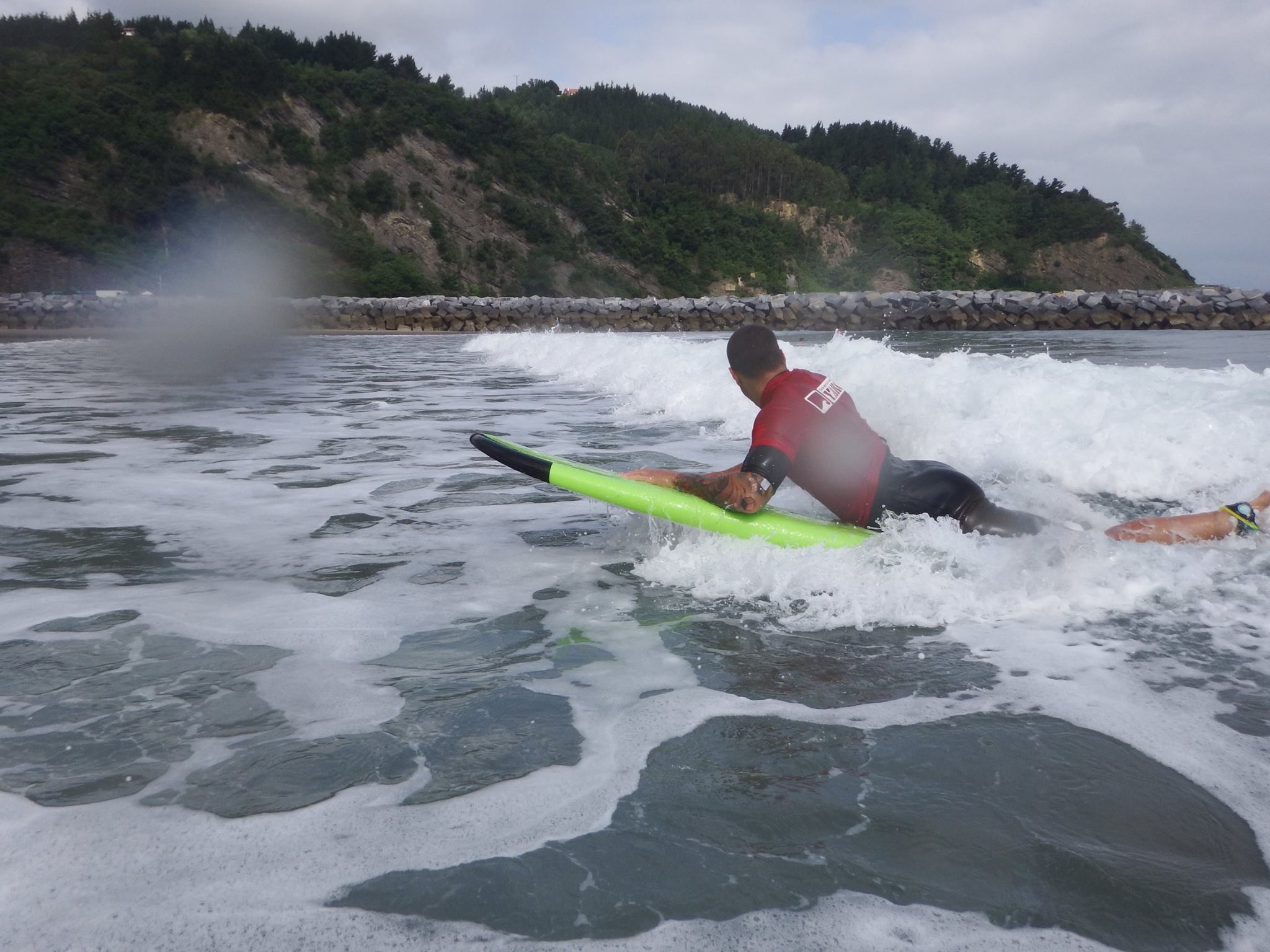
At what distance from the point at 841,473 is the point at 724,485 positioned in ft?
1.63

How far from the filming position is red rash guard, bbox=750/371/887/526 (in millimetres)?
3783

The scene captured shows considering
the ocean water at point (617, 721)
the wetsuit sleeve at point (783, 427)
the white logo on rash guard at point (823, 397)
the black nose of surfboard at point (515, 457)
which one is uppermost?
the white logo on rash guard at point (823, 397)

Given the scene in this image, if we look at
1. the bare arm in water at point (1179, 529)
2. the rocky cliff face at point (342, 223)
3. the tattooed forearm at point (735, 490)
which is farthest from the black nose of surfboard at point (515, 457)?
the rocky cliff face at point (342, 223)

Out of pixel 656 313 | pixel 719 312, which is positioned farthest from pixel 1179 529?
pixel 656 313

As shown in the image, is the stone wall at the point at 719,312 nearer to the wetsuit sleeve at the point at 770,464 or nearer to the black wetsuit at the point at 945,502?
the wetsuit sleeve at the point at 770,464

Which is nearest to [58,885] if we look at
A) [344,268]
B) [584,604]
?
[584,604]

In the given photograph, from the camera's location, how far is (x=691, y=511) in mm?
4043

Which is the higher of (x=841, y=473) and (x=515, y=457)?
(x=841, y=473)

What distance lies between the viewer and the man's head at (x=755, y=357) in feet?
12.8

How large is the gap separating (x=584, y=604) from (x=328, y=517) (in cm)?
193

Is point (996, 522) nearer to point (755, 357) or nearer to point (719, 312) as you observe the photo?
point (755, 357)

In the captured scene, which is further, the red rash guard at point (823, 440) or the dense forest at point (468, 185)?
the dense forest at point (468, 185)

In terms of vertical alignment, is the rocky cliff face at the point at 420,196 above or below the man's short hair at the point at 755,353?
above

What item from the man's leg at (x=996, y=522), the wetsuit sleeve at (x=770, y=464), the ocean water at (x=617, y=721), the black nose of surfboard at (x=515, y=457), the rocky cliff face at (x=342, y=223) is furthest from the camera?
the rocky cliff face at (x=342, y=223)
